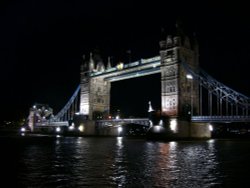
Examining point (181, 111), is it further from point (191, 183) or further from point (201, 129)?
point (191, 183)

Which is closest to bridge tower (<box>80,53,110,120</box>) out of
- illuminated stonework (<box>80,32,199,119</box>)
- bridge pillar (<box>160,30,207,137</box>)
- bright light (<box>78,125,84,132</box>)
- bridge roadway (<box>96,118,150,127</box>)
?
bright light (<box>78,125,84,132</box>)

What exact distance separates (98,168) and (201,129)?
3991 cm

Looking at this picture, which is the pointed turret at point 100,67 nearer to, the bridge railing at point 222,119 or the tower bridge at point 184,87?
the tower bridge at point 184,87

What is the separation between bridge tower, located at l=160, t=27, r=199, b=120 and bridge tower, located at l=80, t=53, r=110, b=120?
73.6 ft

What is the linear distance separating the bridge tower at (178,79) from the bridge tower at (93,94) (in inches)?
883

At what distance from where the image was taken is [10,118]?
131875 millimetres

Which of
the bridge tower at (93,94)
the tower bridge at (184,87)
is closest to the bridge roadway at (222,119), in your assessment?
the tower bridge at (184,87)

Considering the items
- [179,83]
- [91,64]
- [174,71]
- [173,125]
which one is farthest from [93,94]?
[173,125]

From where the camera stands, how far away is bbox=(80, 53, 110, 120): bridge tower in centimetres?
7481

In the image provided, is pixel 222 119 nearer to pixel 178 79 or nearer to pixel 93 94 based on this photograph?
pixel 178 79

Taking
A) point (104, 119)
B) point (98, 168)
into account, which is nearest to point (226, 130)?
point (104, 119)

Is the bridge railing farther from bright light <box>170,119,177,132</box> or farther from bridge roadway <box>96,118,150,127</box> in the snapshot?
bridge roadway <box>96,118,150,127</box>

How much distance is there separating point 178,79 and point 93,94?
26770 mm

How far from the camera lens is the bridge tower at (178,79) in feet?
173
